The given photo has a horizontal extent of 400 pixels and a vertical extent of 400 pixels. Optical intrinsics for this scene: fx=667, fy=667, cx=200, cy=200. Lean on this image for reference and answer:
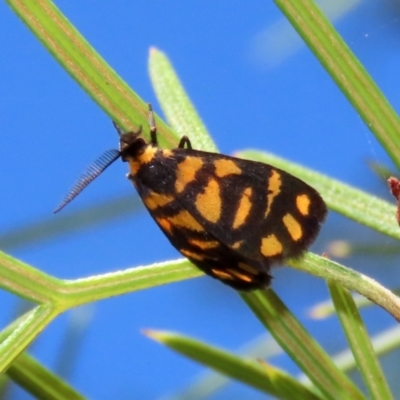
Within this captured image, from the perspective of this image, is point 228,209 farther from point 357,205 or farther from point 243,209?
point 357,205

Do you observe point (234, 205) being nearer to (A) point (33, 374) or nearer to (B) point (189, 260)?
(B) point (189, 260)

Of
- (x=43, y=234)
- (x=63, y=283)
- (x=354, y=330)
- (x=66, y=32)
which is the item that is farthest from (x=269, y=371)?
(x=43, y=234)

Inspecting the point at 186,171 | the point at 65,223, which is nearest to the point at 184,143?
the point at 186,171

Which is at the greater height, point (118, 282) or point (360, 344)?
point (118, 282)

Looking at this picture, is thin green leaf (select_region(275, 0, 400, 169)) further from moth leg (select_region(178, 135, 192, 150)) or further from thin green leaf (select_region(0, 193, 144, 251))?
thin green leaf (select_region(0, 193, 144, 251))

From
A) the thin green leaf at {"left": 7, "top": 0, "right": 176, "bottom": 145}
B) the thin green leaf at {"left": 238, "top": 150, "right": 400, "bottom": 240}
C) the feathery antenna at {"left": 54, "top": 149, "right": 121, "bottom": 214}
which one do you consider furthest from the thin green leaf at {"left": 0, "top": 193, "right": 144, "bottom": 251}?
the thin green leaf at {"left": 7, "top": 0, "right": 176, "bottom": 145}

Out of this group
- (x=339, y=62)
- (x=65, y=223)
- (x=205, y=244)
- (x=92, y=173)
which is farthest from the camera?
(x=65, y=223)
